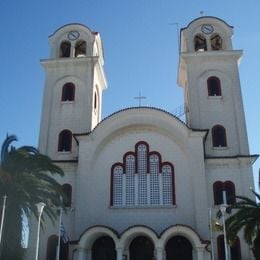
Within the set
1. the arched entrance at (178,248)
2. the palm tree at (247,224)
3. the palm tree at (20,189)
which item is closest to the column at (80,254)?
the palm tree at (20,189)

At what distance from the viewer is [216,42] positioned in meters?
42.0

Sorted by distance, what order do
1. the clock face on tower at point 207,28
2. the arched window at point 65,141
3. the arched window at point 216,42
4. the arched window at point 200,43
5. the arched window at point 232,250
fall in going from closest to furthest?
the arched window at point 232,250, the arched window at point 65,141, the clock face on tower at point 207,28, the arched window at point 200,43, the arched window at point 216,42

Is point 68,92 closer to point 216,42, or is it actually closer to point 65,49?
point 65,49

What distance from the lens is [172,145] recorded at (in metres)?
34.8

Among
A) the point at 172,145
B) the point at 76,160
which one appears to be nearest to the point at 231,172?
the point at 172,145

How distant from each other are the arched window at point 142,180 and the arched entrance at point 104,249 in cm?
280

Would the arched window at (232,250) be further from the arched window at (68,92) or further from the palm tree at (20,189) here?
the arched window at (68,92)

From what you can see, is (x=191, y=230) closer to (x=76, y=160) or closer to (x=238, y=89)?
(x=76, y=160)

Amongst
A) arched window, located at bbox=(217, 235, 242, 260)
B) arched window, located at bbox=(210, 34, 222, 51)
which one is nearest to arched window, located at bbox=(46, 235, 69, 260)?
arched window, located at bbox=(217, 235, 242, 260)

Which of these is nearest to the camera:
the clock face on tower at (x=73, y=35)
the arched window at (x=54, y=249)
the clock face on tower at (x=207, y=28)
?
the arched window at (x=54, y=249)

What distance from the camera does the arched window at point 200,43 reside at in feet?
134

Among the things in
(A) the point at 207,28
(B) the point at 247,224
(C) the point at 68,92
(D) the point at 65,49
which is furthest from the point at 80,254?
(A) the point at 207,28

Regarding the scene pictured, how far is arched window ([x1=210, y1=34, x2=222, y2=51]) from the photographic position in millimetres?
40872

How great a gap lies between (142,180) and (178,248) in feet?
19.4
